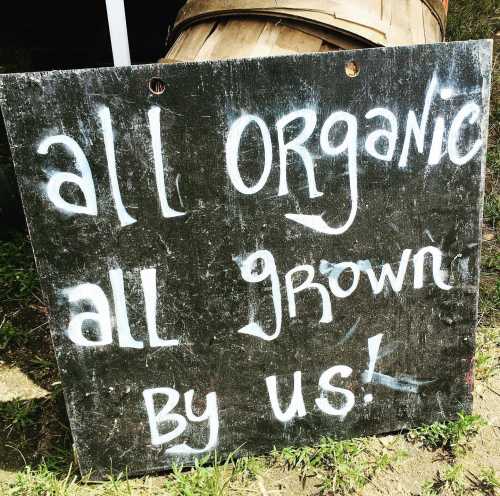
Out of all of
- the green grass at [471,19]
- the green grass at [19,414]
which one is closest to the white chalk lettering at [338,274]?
the green grass at [19,414]

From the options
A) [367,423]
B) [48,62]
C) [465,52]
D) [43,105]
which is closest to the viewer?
[43,105]

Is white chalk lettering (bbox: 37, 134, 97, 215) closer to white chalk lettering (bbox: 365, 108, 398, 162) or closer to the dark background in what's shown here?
white chalk lettering (bbox: 365, 108, 398, 162)

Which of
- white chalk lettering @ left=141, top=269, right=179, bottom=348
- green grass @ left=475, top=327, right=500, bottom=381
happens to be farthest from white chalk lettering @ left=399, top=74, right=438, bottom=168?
green grass @ left=475, top=327, right=500, bottom=381

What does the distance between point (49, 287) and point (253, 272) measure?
0.47 meters

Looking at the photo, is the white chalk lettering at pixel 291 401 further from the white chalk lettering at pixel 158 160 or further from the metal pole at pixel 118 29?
the metal pole at pixel 118 29

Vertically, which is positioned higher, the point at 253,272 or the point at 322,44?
the point at 322,44

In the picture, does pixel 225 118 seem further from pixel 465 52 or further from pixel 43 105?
pixel 465 52

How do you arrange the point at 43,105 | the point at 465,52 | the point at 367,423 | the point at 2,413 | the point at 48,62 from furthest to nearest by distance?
the point at 48,62
the point at 2,413
the point at 367,423
the point at 465,52
the point at 43,105

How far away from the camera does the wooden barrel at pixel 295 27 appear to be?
1.58 m

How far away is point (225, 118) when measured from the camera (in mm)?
1419

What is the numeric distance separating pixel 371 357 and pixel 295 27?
2.82 feet

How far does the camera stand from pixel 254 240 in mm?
1532

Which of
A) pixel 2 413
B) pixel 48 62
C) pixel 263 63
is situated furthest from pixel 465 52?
pixel 48 62

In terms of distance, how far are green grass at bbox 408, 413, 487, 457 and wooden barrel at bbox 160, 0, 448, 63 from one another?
1.03m
